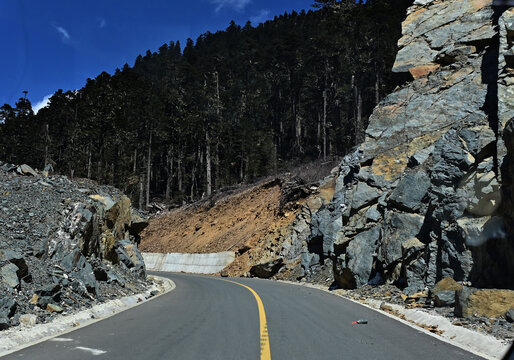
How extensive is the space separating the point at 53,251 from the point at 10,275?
261 centimetres

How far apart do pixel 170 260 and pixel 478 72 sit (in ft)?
103

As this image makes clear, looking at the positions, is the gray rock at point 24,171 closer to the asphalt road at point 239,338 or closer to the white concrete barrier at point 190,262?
the asphalt road at point 239,338

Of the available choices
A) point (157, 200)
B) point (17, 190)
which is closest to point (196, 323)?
point (17, 190)

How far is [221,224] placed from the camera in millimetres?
41656

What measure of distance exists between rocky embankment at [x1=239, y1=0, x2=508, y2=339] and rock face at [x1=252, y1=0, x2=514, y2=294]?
43 millimetres

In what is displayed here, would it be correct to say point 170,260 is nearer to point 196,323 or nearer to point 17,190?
point 17,190

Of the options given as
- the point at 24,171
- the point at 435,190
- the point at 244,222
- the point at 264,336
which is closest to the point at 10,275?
the point at 264,336

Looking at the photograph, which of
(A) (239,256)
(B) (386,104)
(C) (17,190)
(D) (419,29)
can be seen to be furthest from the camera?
(A) (239,256)

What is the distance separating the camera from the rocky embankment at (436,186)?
31.4ft

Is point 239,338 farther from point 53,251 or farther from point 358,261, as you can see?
point 358,261

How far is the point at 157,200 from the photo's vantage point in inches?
2496

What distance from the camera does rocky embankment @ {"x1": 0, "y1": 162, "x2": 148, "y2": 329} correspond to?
322 inches

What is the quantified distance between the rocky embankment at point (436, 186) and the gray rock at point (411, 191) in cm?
4

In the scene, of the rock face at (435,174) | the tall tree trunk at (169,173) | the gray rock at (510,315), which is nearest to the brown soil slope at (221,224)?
the rock face at (435,174)
